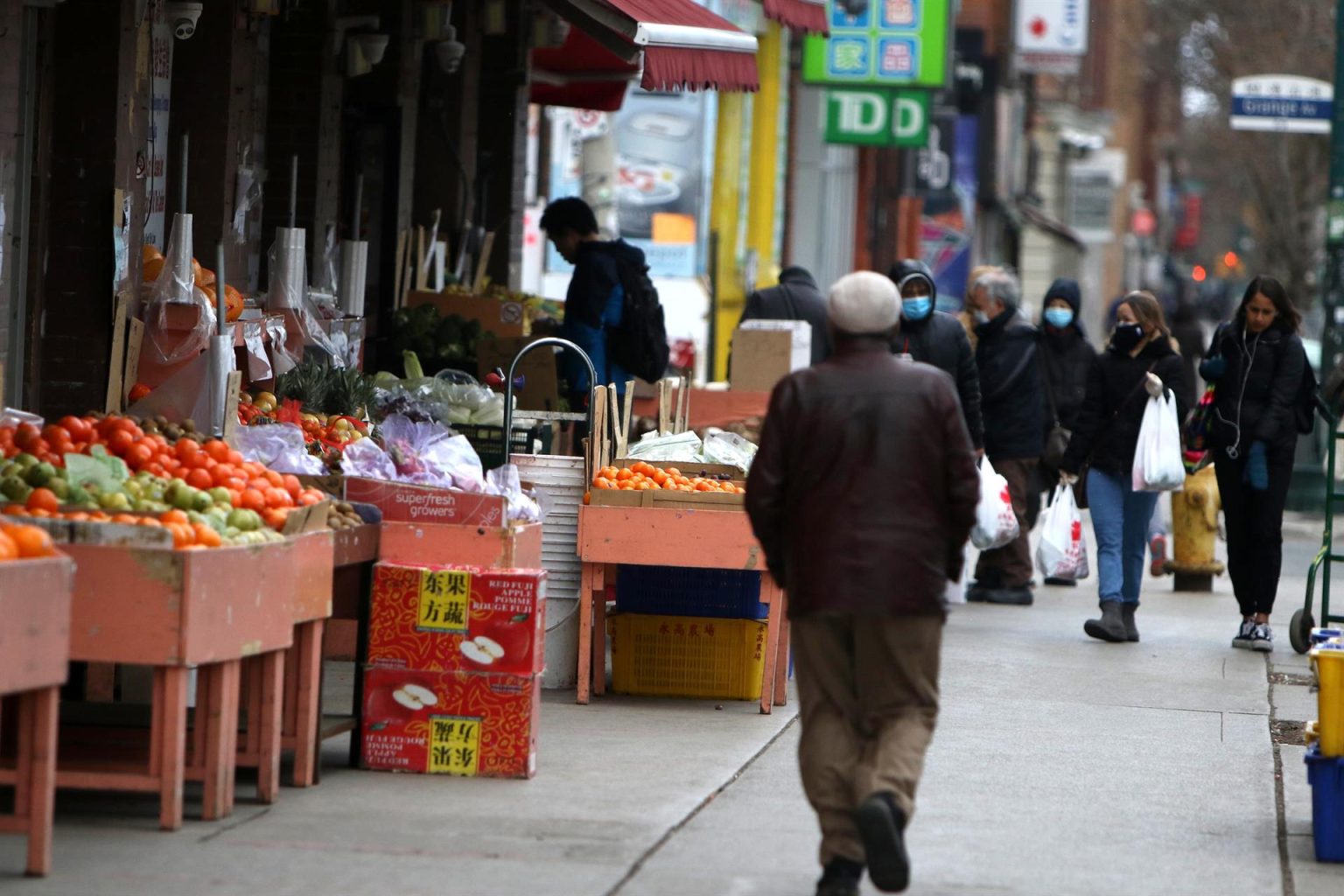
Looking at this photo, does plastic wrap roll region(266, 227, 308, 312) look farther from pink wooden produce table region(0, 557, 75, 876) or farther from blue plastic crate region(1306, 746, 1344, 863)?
blue plastic crate region(1306, 746, 1344, 863)

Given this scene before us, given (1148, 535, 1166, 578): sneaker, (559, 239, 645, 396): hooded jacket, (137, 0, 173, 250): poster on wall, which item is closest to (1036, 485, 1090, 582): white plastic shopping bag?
(1148, 535, 1166, 578): sneaker

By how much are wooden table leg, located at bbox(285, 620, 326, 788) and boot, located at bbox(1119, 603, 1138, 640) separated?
5.82 m

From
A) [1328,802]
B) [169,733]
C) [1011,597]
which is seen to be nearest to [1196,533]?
[1011,597]

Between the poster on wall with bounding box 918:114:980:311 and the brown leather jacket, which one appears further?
the poster on wall with bounding box 918:114:980:311

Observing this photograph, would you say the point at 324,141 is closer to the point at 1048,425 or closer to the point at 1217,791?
the point at 1048,425

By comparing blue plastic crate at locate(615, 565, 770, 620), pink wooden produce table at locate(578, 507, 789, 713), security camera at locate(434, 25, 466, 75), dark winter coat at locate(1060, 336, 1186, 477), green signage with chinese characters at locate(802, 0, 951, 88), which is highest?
green signage with chinese characters at locate(802, 0, 951, 88)

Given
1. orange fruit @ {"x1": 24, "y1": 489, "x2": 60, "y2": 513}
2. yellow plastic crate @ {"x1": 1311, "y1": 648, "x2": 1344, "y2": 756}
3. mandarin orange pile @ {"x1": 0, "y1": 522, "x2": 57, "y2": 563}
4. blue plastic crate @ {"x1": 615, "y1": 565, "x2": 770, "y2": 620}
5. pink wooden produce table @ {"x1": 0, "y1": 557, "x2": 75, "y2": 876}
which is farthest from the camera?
blue plastic crate @ {"x1": 615, "y1": 565, "x2": 770, "y2": 620}

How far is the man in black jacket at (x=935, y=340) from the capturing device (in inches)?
455

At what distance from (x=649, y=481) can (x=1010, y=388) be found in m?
4.53

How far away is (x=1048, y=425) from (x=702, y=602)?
199 inches

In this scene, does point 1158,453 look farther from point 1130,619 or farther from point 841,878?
point 841,878

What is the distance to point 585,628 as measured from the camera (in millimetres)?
8766

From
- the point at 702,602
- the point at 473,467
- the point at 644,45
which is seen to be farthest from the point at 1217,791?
the point at 644,45

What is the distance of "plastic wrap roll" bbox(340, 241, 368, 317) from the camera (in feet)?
40.5
